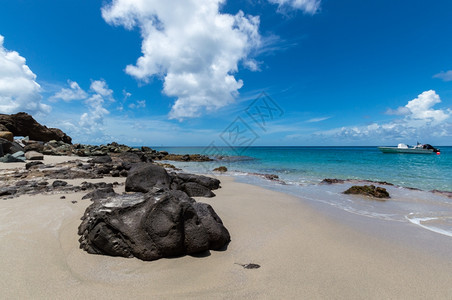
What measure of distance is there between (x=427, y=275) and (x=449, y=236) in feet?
9.15

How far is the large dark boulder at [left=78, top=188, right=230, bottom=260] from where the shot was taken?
3.21 m

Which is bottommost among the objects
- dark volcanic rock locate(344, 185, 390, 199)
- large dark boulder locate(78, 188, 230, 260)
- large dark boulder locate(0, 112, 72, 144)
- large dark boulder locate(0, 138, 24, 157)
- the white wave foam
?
the white wave foam

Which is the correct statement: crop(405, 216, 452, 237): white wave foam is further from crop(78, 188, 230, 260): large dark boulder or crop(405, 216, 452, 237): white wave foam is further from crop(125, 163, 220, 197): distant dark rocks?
crop(125, 163, 220, 197): distant dark rocks

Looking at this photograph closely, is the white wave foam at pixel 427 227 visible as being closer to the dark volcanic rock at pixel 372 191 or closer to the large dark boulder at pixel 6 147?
the dark volcanic rock at pixel 372 191

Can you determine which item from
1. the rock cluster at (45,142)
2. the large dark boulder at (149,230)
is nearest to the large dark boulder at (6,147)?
the rock cluster at (45,142)

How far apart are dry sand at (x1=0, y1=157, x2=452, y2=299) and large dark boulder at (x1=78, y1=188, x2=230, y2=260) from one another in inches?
5.8

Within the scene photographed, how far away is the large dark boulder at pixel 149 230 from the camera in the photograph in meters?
3.21

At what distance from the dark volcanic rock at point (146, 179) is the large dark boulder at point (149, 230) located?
12.4 ft

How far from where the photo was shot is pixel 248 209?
6.29m

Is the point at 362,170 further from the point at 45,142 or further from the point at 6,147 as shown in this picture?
the point at 45,142

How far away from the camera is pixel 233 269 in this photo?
121 inches

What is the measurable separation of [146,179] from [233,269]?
5.52 metres

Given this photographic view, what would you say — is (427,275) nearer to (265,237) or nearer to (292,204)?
(265,237)

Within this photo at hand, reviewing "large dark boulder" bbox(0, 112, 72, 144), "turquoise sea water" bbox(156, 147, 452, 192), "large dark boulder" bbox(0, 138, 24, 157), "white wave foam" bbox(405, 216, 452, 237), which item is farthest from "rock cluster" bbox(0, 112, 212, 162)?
"white wave foam" bbox(405, 216, 452, 237)
